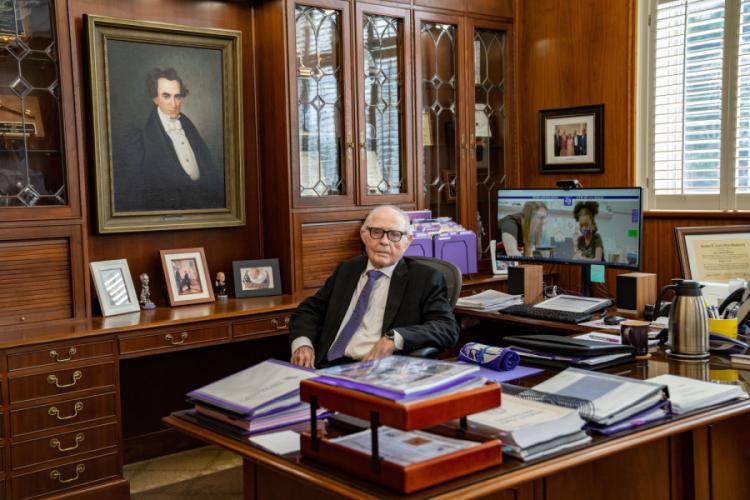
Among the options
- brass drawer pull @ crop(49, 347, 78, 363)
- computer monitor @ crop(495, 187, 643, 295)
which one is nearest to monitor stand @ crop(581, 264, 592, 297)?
computer monitor @ crop(495, 187, 643, 295)

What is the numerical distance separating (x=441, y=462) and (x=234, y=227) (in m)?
3.09

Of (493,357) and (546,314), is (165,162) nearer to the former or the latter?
(546,314)

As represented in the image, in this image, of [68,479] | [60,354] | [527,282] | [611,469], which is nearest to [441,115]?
[527,282]

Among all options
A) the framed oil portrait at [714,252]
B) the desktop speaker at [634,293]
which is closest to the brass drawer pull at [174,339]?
the desktop speaker at [634,293]

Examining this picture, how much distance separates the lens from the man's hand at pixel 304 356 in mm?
3100

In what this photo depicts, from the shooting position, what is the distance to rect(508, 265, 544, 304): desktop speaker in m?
3.93

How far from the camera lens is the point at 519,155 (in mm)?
5426

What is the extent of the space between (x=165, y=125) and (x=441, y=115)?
67.9 inches

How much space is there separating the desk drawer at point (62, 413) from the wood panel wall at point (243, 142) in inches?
22.1

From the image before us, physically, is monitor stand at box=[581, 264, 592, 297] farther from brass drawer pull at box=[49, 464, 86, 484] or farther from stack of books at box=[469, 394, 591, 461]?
brass drawer pull at box=[49, 464, 86, 484]

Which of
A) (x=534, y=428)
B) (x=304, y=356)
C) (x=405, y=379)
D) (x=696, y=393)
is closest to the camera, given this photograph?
(x=405, y=379)

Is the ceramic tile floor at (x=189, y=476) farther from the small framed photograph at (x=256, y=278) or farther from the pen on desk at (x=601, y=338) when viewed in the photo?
the pen on desk at (x=601, y=338)

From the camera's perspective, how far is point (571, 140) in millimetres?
5148

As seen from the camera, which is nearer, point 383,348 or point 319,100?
point 383,348
